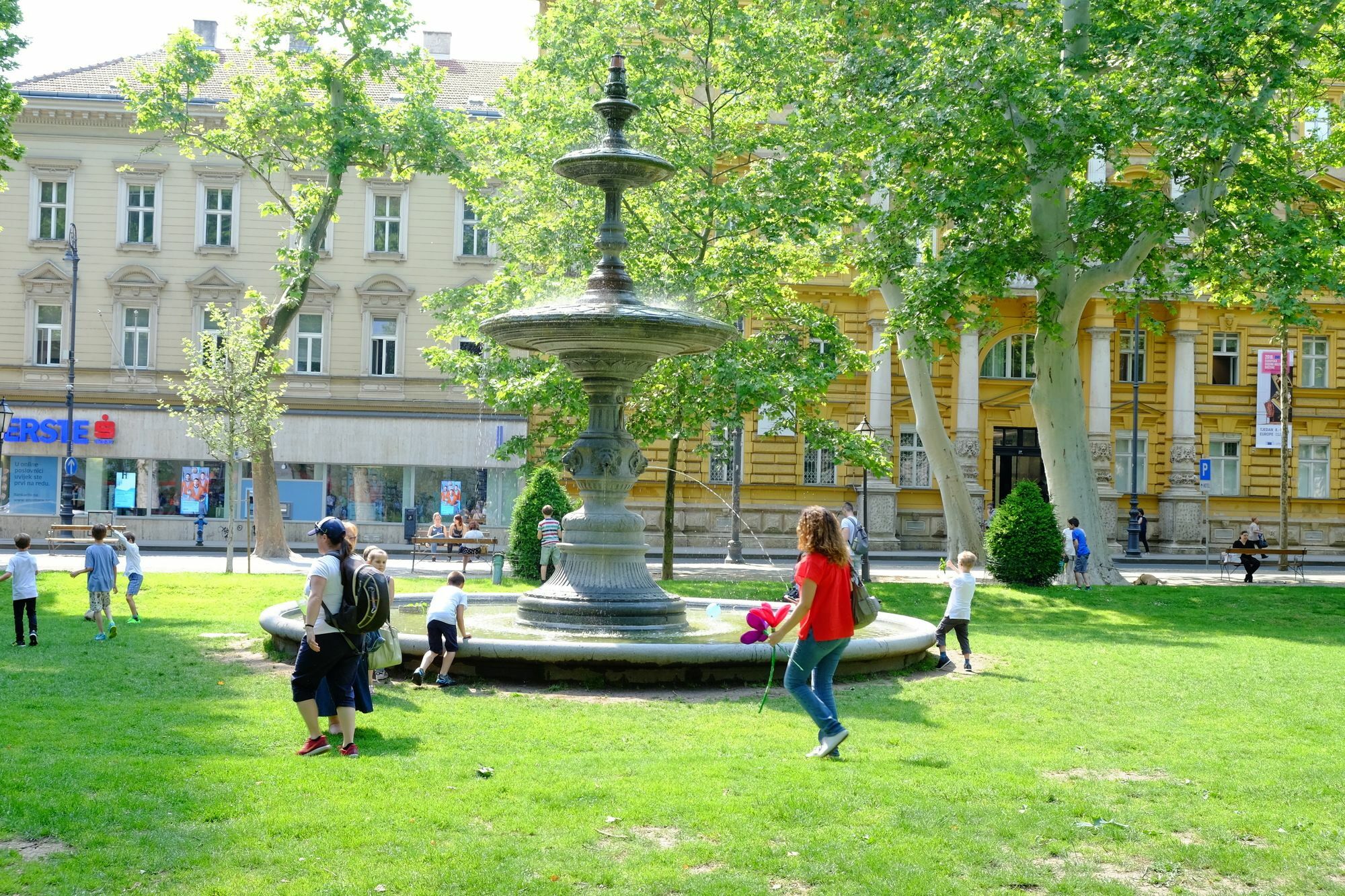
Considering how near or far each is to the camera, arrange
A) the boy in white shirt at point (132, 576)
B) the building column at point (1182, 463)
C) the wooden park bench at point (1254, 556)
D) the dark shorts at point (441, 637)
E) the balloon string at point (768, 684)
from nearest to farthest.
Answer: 1. the balloon string at point (768, 684)
2. the dark shorts at point (441, 637)
3. the boy in white shirt at point (132, 576)
4. the wooden park bench at point (1254, 556)
5. the building column at point (1182, 463)

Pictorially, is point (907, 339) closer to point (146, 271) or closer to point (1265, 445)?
point (1265, 445)

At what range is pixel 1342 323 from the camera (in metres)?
43.2

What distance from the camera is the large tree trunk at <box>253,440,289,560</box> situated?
1217 inches

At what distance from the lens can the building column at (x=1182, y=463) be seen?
41781 mm

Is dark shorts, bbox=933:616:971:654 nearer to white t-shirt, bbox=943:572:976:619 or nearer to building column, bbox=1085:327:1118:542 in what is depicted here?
white t-shirt, bbox=943:572:976:619

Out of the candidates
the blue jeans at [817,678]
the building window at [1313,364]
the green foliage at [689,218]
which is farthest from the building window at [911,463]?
the blue jeans at [817,678]

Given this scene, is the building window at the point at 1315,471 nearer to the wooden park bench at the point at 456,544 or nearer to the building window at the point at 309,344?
the wooden park bench at the point at 456,544

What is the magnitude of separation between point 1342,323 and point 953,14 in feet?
82.6

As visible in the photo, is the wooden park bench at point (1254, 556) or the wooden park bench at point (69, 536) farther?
the wooden park bench at point (1254, 556)

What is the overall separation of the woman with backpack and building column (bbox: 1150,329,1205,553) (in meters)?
37.4

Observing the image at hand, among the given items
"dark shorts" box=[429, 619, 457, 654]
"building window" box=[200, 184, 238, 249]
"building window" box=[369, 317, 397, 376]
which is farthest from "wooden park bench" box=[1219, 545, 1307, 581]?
"building window" box=[200, 184, 238, 249]

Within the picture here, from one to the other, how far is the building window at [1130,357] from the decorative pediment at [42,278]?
3280 cm

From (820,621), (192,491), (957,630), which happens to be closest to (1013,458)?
(192,491)

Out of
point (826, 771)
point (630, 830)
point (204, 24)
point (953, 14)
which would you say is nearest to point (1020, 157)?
point (953, 14)
